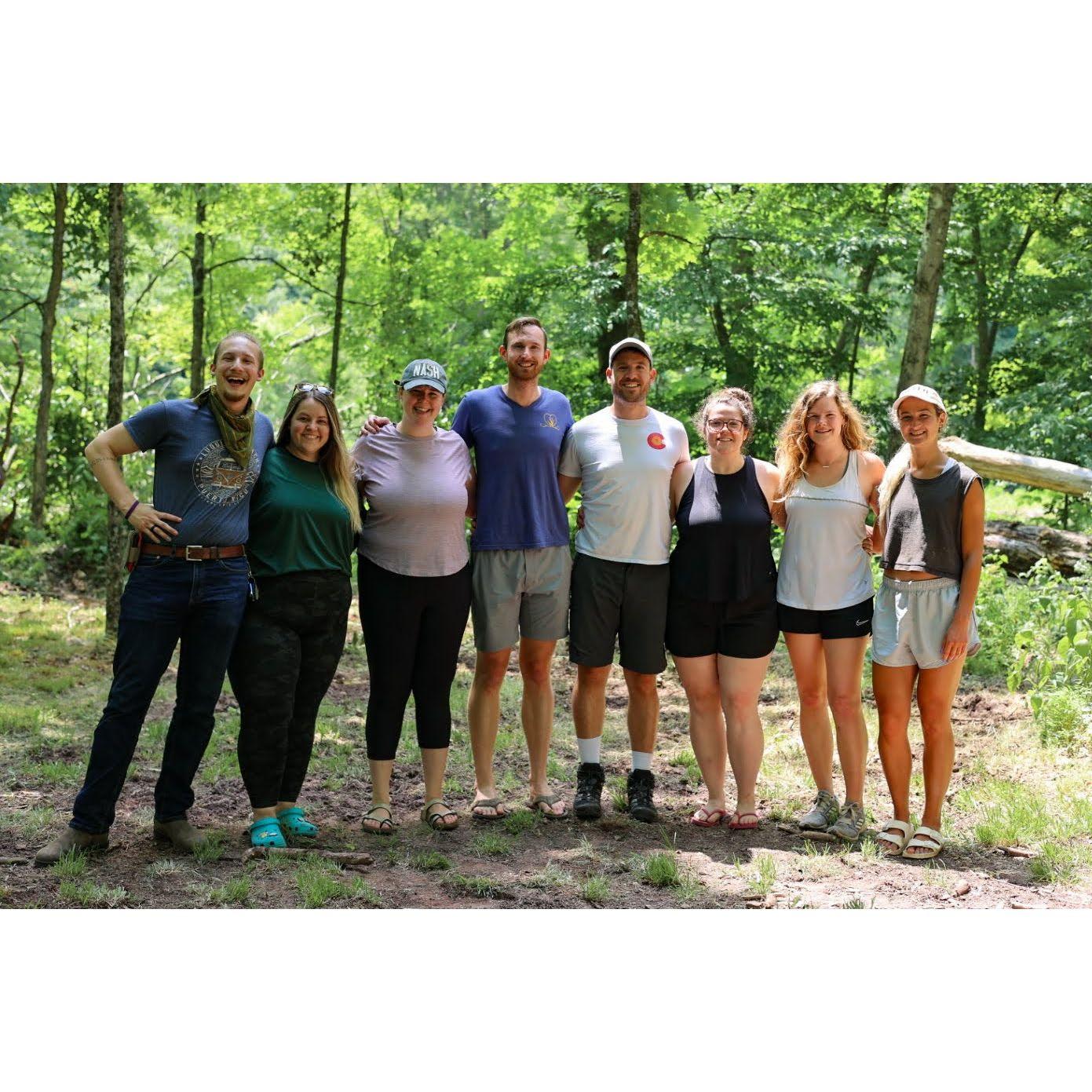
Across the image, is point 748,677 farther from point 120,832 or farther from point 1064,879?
point 120,832

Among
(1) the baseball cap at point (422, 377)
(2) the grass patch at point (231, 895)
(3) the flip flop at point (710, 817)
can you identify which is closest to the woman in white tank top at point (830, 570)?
(3) the flip flop at point (710, 817)

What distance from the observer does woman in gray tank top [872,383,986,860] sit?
4570mm

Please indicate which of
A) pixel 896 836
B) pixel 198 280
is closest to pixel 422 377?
pixel 896 836

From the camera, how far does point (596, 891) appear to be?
13.9 ft

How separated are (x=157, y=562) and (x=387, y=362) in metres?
13.0

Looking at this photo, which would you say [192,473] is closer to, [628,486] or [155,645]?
[155,645]

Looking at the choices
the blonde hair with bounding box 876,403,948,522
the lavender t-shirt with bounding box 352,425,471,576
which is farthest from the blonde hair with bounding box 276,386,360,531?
the blonde hair with bounding box 876,403,948,522

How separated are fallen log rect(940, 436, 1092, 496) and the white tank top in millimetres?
4439

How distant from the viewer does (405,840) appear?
190 inches

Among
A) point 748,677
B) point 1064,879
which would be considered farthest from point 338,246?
point 1064,879

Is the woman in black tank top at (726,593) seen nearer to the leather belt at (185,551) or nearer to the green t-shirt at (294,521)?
the green t-shirt at (294,521)

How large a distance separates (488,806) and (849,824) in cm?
163

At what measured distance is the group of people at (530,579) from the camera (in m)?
4.39

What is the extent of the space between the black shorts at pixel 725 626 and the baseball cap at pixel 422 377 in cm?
143
